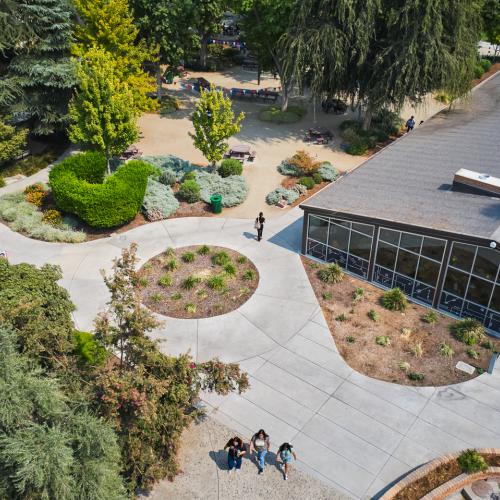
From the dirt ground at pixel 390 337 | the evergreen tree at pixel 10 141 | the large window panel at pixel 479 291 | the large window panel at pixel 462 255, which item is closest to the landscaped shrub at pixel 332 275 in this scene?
the dirt ground at pixel 390 337

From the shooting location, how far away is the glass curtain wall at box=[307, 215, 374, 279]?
2038cm

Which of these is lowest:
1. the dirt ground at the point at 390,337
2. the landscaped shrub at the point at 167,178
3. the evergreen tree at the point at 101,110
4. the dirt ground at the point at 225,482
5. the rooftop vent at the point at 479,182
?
the dirt ground at the point at 225,482

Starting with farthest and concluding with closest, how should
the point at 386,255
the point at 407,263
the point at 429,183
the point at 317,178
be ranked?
the point at 317,178 → the point at 429,183 → the point at 386,255 → the point at 407,263

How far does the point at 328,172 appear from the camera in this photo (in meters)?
29.5

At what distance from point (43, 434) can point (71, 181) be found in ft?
52.0

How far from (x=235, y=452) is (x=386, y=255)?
1031cm

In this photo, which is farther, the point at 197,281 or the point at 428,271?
the point at 197,281

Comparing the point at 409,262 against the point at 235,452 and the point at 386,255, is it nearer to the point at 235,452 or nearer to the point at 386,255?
the point at 386,255

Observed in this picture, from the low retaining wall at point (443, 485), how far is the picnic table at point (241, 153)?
2140cm

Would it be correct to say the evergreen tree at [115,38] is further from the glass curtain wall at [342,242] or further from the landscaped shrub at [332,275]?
the landscaped shrub at [332,275]

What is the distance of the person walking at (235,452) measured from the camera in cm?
1322

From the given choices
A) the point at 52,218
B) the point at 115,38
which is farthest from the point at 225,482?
the point at 115,38

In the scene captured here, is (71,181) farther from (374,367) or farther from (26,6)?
(374,367)

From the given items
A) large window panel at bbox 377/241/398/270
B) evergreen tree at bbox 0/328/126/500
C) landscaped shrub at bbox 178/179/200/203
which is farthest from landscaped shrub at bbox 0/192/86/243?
large window panel at bbox 377/241/398/270
